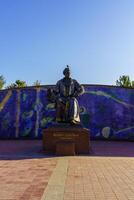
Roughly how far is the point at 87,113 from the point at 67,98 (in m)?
8.54

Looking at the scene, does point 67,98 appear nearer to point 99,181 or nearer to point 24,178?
point 24,178

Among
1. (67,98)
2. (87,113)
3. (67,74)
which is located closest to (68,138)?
(67,98)

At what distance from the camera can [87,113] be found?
74.2ft

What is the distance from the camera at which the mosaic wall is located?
22531mm

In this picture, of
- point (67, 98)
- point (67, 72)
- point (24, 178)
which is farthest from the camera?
point (67, 72)

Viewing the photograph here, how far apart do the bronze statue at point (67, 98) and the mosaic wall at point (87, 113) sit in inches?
323

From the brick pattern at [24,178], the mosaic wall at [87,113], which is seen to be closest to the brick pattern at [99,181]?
the brick pattern at [24,178]

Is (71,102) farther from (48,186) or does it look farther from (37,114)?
Answer: (37,114)

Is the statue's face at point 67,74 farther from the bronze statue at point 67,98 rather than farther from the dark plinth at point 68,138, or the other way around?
the dark plinth at point 68,138

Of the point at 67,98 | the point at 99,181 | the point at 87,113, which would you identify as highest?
the point at 67,98

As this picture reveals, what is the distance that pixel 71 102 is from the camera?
13836 mm

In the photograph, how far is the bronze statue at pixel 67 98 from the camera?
13.8 metres

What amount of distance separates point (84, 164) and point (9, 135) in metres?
13.4

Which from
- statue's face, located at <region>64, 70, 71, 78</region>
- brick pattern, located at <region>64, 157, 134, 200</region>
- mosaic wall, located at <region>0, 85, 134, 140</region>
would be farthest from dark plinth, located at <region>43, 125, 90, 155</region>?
mosaic wall, located at <region>0, 85, 134, 140</region>
